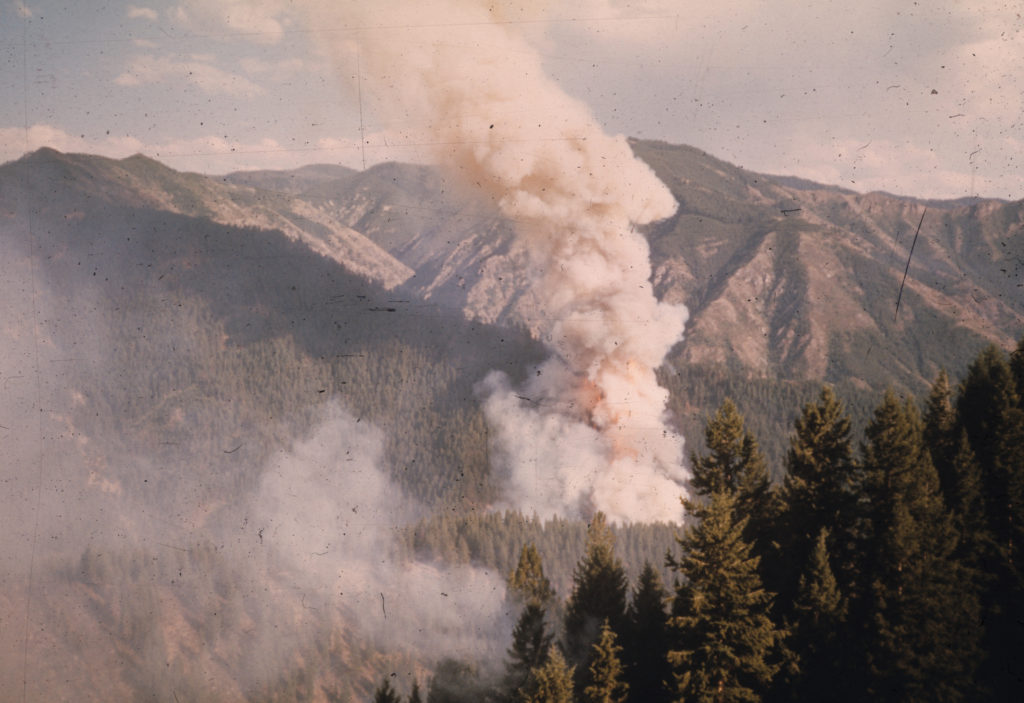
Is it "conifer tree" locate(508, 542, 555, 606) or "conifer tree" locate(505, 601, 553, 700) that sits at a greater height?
"conifer tree" locate(508, 542, 555, 606)

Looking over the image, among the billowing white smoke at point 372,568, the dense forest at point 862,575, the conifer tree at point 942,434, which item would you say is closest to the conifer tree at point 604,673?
the dense forest at point 862,575

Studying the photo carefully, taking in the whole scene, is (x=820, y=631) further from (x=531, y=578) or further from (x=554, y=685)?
(x=531, y=578)

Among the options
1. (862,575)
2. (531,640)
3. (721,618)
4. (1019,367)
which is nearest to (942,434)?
(1019,367)

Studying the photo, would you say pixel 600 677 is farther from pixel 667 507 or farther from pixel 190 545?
pixel 190 545

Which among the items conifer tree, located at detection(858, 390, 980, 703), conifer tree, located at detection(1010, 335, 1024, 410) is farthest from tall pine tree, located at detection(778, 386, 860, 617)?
conifer tree, located at detection(1010, 335, 1024, 410)

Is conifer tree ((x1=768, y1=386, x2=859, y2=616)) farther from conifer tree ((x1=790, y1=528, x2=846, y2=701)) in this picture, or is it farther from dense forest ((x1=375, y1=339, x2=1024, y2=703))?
conifer tree ((x1=790, y1=528, x2=846, y2=701))

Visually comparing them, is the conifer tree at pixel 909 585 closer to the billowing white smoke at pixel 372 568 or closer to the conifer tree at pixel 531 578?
the conifer tree at pixel 531 578

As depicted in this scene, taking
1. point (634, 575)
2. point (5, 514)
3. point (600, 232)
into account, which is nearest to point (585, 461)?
point (634, 575)
